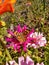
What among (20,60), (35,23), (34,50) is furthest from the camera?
(35,23)

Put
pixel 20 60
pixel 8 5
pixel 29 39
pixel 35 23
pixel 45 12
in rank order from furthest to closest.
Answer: pixel 45 12
pixel 35 23
pixel 29 39
pixel 20 60
pixel 8 5

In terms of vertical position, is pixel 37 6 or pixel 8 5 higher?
pixel 37 6

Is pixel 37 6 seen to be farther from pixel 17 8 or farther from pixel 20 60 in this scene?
pixel 20 60

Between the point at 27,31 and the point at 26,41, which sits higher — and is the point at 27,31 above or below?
above

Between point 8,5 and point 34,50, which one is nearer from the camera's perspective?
point 8,5

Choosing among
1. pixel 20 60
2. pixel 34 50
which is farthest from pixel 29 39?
pixel 20 60

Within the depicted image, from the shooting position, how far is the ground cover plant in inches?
65.4

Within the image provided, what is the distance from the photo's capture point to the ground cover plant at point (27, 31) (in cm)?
166

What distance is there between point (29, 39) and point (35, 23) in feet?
3.42

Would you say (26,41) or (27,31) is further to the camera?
(27,31)

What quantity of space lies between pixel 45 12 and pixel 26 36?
4.21 ft

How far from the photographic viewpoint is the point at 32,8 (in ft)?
9.64

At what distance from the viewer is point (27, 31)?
1779mm

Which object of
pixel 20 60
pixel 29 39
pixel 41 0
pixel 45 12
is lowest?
pixel 20 60
